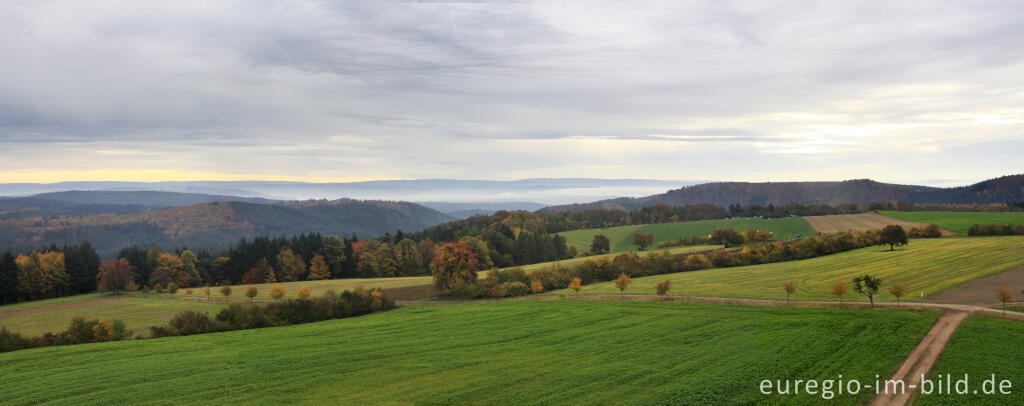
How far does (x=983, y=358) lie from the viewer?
91.9 feet

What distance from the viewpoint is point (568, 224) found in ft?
536

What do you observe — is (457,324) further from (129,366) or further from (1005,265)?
(1005,265)

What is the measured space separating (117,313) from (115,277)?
30.2m

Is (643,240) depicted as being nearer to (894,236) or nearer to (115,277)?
(894,236)

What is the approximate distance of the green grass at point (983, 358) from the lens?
2311 cm

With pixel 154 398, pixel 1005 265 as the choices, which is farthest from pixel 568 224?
pixel 154 398

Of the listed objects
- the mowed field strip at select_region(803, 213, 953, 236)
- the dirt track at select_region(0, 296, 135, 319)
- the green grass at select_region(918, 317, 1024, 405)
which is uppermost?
the mowed field strip at select_region(803, 213, 953, 236)

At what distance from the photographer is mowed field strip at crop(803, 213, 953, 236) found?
107150 millimetres

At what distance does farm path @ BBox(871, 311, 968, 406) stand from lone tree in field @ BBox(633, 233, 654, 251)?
86.4 meters

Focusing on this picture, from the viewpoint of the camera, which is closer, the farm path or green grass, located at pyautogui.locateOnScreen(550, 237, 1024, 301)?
the farm path

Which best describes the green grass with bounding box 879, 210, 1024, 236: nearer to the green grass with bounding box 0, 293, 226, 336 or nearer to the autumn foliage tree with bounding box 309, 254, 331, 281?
the autumn foliage tree with bounding box 309, 254, 331, 281

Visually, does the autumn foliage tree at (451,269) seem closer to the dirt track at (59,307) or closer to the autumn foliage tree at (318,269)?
the autumn foliage tree at (318,269)

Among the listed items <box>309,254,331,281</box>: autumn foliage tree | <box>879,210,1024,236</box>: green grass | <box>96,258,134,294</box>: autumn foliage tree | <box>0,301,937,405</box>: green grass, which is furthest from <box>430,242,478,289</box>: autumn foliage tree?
<box>879,210,1024,236</box>: green grass

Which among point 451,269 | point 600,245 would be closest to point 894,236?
point 600,245
